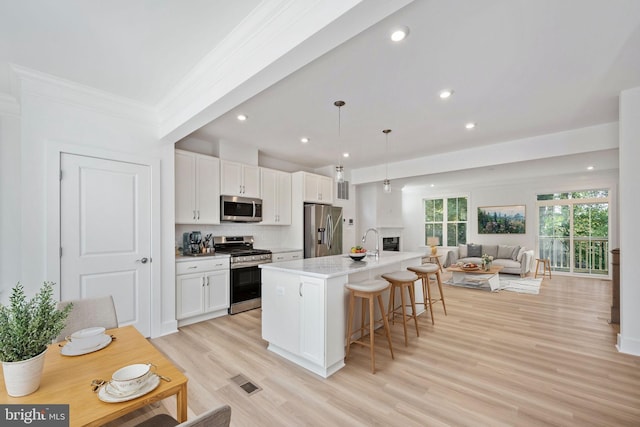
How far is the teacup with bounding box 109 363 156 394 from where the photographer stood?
1.07 meters

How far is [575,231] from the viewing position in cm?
718

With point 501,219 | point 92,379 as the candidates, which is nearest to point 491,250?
point 501,219

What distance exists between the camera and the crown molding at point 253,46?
1.59 m

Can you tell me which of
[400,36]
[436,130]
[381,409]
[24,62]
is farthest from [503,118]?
[24,62]

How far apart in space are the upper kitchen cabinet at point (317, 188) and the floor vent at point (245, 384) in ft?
11.4

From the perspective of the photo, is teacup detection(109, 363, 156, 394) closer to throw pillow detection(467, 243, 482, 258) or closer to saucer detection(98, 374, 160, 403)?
saucer detection(98, 374, 160, 403)

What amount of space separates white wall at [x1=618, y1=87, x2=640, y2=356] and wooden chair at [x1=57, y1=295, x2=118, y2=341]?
4.73 meters

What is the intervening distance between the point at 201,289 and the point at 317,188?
290 cm

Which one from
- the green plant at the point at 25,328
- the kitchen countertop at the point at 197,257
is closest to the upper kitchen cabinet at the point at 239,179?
the kitchen countertop at the point at 197,257

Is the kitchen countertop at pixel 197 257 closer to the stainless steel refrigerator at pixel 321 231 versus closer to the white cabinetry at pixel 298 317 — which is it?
the white cabinetry at pixel 298 317

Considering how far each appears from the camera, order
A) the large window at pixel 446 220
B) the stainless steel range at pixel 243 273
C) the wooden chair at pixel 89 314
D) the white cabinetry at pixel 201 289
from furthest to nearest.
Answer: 1. the large window at pixel 446 220
2. the stainless steel range at pixel 243 273
3. the white cabinetry at pixel 201 289
4. the wooden chair at pixel 89 314

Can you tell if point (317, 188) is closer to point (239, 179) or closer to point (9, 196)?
point (239, 179)

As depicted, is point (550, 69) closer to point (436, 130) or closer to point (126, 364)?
point (436, 130)

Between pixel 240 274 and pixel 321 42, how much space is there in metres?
3.47
